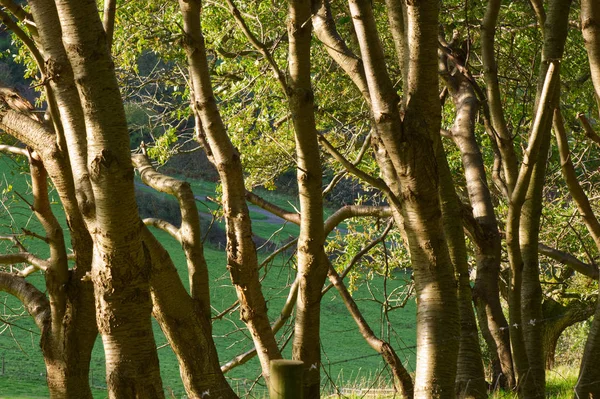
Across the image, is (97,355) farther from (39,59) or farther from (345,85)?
(39,59)

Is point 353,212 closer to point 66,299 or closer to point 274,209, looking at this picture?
point 274,209

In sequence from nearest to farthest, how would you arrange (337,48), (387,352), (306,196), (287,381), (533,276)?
(287,381), (306,196), (337,48), (533,276), (387,352)

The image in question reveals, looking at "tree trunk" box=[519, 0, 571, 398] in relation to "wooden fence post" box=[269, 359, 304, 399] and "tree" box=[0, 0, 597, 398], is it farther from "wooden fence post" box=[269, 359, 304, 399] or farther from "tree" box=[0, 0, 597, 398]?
"wooden fence post" box=[269, 359, 304, 399]

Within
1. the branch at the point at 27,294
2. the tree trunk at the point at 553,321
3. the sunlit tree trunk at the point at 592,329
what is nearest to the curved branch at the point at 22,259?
the branch at the point at 27,294

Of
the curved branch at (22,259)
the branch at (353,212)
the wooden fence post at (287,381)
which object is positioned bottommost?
the wooden fence post at (287,381)

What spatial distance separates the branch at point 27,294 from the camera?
546 centimetres

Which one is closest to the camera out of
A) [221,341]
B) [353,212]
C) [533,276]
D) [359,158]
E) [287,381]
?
[287,381]

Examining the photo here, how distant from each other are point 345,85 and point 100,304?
616 centimetres

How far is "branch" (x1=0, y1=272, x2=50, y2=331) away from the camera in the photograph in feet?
17.9

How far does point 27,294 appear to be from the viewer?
564 cm

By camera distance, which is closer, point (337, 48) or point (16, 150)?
point (337, 48)

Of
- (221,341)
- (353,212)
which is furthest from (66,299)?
(221,341)

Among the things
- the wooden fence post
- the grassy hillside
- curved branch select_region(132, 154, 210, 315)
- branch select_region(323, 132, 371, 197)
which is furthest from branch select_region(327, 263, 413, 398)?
the grassy hillside

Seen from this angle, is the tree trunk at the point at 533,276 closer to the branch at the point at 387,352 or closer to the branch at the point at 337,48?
the branch at the point at 387,352
